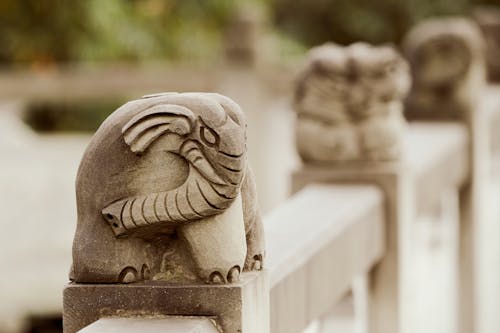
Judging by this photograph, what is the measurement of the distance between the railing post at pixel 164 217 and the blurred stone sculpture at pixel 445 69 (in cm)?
361

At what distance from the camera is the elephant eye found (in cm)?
250

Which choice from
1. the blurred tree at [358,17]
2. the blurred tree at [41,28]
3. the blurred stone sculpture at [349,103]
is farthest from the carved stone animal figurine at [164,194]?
the blurred tree at [358,17]

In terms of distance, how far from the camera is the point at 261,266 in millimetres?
2758

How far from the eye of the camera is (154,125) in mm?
2482

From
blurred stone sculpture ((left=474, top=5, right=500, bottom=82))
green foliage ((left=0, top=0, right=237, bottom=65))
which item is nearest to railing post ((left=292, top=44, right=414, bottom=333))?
blurred stone sculpture ((left=474, top=5, right=500, bottom=82))

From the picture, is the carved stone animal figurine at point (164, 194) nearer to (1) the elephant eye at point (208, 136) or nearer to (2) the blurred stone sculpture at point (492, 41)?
(1) the elephant eye at point (208, 136)

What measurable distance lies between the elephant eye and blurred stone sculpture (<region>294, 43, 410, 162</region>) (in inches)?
72.2

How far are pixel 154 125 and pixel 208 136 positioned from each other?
0.33ft

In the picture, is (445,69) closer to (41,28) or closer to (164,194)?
(164,194)

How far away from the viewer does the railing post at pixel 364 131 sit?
4.33 m

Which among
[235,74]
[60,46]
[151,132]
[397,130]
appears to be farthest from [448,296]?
[60,46]

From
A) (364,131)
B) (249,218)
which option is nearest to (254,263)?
(249,218)

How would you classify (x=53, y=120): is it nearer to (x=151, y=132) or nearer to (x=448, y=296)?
(x=448, y=296)

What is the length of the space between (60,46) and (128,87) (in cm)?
268
